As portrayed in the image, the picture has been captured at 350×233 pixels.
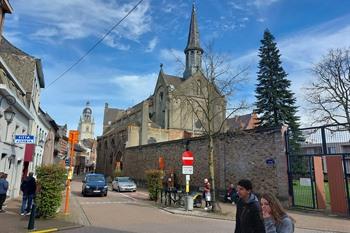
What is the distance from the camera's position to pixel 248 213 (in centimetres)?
468

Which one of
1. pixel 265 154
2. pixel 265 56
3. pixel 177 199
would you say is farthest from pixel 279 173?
pixel 265 56

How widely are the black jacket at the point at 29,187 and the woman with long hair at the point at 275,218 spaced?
12480 mm

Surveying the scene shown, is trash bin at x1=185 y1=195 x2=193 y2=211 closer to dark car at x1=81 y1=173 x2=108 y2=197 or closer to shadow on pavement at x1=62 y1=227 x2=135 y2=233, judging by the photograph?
shadow on pavement at x1=62 y1=227 x2=135 y2=233

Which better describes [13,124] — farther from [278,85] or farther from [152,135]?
[152,135]

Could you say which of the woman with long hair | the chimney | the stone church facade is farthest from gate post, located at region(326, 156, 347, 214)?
the stone church facade

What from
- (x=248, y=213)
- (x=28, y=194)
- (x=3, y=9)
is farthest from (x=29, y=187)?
(x=248, y=213)

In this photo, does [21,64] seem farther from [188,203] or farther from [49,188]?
[188,203]

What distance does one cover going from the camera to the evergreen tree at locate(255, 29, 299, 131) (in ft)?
126

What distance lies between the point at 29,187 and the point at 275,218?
12677 millimetres

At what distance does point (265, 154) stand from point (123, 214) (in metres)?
10.1

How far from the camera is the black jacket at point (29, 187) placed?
45.5 feet

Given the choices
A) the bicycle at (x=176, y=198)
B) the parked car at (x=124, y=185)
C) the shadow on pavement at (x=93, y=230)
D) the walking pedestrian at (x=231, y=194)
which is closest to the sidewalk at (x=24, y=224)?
the shadow on pavement at (x=93, y=230)

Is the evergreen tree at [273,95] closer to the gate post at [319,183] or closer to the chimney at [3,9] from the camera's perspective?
the gate post at [319,183]

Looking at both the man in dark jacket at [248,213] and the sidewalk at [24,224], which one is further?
the sidewalk at [24,224]
